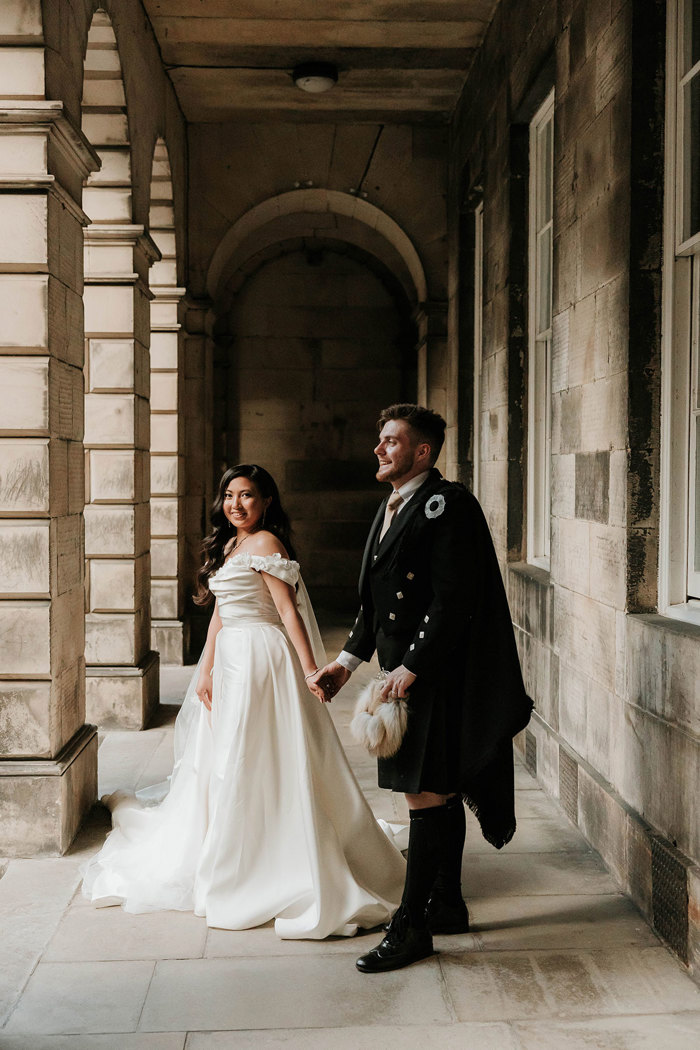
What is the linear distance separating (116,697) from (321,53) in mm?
5216

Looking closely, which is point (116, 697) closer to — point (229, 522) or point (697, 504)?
point (229, 522)

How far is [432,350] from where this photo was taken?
1022cm

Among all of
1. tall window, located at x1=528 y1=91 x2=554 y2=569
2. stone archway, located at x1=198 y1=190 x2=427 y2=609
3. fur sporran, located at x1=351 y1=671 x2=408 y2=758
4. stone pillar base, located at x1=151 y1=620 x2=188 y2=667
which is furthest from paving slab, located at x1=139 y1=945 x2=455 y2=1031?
stone archway, located at x1=198 y1=190 x2=427 y2=609

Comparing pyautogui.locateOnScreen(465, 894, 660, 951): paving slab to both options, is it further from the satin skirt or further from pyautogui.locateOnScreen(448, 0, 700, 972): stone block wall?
the satin skirt

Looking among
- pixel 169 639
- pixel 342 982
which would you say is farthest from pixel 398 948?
pixel 169 639

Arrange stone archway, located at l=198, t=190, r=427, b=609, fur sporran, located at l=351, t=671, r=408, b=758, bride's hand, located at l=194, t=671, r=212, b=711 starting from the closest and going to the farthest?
fur sporran, located at l=351, t=671, r=408, b=758 < bride's hand, located at l=194, t=671, r=212, b=711 < stone archway, located at l=198, t=190, r=427, b=609

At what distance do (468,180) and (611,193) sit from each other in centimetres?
478

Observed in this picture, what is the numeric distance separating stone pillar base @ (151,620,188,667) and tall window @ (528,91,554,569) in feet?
12.3

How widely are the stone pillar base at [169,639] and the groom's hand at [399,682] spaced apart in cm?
587

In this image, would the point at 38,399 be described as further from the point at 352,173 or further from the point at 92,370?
the point at 352,173

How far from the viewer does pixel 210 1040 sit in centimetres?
289

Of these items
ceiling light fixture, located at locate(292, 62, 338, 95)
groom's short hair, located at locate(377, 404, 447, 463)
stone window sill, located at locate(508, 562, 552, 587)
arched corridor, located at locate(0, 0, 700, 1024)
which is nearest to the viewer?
groom's short hair, located at locate(377, 404, 447, 463)

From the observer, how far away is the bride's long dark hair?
4.03m

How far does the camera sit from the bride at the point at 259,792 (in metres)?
3.66
